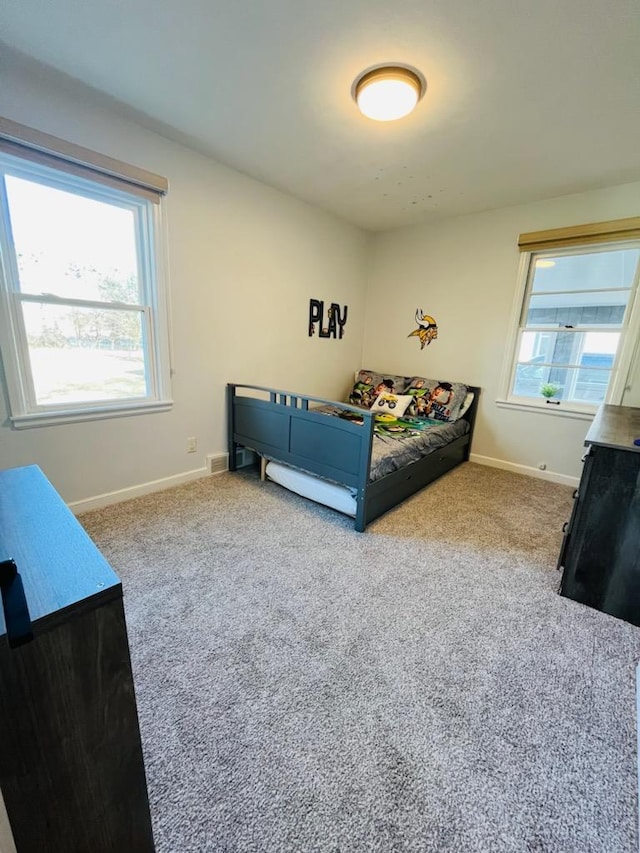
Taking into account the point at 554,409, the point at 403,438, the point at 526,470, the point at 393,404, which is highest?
the point at 554,409

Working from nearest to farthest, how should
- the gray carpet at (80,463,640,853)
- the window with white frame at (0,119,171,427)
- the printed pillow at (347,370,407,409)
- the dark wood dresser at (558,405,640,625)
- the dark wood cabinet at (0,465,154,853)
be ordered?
the dark wood cabinet at (0,465,154,853)
the gray carpet at (80,463,640,853)
the dark wood dresser at (558,405,640,625)
the window with white frame at (0,119,171,427)
the printed pillow at (347,370,407,409)

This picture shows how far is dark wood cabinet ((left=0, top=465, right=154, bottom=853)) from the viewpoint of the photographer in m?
0.55

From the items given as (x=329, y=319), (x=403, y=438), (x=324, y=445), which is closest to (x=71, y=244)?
(x=324, y=445)

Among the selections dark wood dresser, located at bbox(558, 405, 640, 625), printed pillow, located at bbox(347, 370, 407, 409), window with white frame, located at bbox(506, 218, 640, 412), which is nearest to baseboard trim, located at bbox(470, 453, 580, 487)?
window with white frame, located at bbox(506, 218, 640, 412)

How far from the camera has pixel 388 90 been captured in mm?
1662

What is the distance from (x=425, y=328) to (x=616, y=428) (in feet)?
7.24

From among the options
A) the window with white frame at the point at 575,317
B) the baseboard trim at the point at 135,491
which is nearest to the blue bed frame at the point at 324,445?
the baseboard trim at the point at 135,491

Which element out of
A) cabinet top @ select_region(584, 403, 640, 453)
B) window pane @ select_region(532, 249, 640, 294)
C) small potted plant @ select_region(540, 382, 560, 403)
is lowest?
cabinet top @ select_region(584, 403, 640, 453)

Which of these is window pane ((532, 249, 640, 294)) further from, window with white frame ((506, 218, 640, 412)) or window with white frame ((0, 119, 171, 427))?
window with white frame ((0, 119, 171, 427))

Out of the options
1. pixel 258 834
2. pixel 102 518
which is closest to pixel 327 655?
pixel 258 834

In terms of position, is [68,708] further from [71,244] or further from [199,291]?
[199,291]

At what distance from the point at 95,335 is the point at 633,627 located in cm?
334

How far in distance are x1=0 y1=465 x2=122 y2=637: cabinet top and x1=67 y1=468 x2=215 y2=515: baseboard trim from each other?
5.13 ft

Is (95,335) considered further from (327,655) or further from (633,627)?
(633,627)
